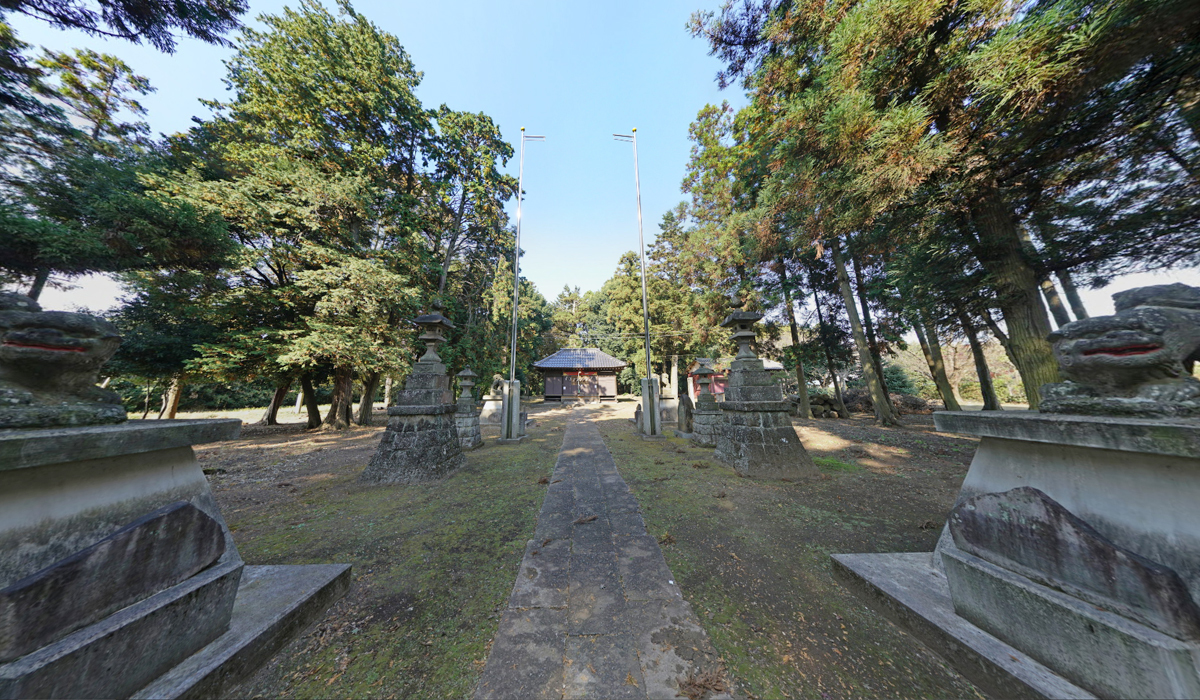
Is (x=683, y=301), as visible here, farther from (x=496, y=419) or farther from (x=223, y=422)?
(x=223, y=422)

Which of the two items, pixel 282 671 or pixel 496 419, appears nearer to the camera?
pixel 282 671

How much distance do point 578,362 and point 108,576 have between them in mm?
22434

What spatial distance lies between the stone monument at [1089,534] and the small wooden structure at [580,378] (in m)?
21.6

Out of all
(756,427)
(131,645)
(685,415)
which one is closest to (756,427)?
(756,427)

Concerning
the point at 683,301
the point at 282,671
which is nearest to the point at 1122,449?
the point at 282,671

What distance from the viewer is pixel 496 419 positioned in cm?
1152

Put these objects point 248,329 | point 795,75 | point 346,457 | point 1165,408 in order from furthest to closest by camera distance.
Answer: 1. point 248,329
2. point 346,457
3. point 795,75
4. point 1165,408

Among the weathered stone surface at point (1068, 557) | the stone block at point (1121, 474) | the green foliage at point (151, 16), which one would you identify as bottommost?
the weathered stone surface at point (1068, 557)

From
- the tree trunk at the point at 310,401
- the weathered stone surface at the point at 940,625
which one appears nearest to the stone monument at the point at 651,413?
the weathered stone surface at the point at 940,625

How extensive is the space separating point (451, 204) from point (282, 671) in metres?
14.4

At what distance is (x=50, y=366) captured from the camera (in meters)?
1.73

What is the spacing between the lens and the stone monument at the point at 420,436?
16.1 feet

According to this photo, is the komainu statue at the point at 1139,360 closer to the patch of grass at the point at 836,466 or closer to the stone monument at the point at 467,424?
the patch of grass at the point at 836,466

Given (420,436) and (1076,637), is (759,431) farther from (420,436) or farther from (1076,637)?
(420,436)
